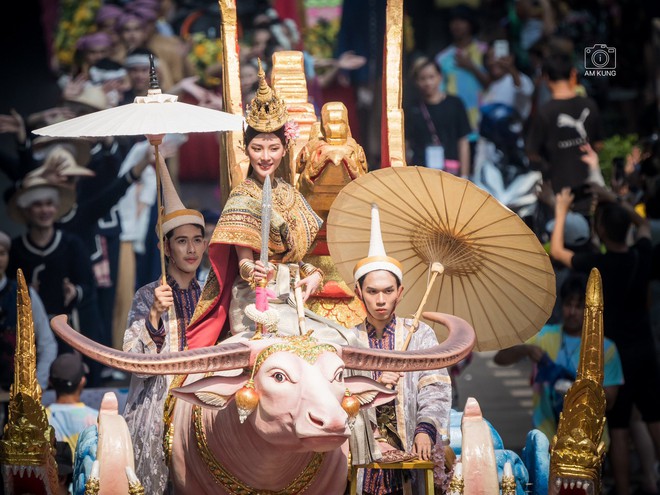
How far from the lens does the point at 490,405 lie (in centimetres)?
1183

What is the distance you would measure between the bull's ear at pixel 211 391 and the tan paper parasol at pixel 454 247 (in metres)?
1.20

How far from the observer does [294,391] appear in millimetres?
5992

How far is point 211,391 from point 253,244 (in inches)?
39.8

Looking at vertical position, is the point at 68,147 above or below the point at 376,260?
above

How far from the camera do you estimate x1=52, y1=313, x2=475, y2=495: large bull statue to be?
Result: 5.98m

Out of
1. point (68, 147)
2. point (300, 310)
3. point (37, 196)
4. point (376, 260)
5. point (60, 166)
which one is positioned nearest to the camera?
point (300, 310)

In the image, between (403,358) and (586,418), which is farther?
(586,418)

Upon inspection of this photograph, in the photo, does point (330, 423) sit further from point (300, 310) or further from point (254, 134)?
point (254, 134)

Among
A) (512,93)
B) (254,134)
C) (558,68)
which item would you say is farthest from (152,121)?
(512,93)

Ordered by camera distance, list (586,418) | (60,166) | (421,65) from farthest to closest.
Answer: (421,65) → (60,166) → (586,418)

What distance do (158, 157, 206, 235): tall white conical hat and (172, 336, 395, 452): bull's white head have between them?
1.58 m

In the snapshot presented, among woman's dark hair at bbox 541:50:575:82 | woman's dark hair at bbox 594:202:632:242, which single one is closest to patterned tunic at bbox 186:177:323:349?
woman's dark hair at bbox 594:202:632:242


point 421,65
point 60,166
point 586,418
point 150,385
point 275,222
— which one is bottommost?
point 586,418

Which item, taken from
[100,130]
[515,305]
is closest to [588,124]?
[515,305]
